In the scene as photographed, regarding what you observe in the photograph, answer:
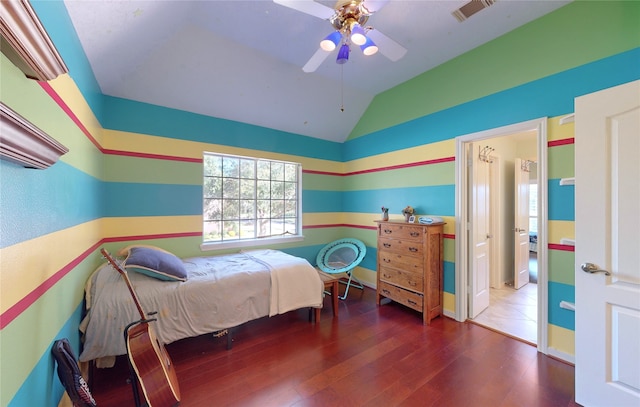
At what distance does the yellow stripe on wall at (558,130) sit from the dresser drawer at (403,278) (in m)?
1.84

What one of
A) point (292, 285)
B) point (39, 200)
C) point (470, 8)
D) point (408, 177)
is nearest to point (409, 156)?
point (408, 177)

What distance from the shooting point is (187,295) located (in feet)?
6.82

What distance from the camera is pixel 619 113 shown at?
1449mm

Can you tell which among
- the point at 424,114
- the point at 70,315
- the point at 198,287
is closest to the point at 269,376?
the point at 198,287

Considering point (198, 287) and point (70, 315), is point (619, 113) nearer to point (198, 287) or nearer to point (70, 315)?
point (198, 287)

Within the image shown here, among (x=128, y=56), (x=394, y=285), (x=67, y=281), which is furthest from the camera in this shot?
(x=394, y=285)

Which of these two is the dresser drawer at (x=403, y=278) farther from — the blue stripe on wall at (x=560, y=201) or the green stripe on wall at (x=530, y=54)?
the green stripe on wall at (x=530, y=54)

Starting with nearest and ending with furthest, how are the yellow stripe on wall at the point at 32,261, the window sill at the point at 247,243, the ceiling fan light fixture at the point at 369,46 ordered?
the yellow stripe on wall at the point at 32,261 → the ceiling fan light fixture at the point at 369,46 → the window sill at the point at 247,243

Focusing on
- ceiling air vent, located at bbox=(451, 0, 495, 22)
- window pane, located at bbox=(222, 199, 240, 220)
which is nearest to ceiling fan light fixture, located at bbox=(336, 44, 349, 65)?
ceiling air vent, located at bbox=(451, 0, 495, 22)

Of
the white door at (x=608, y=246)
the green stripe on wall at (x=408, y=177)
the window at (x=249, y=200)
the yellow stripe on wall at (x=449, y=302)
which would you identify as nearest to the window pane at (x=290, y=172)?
the window at (x=249, y=200)

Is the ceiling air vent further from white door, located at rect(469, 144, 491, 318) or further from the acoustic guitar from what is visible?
the acoustic guitar

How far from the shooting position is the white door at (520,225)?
153 inches

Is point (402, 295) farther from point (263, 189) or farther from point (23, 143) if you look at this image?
point (23, 143)

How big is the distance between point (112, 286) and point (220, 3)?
98.5 inches
